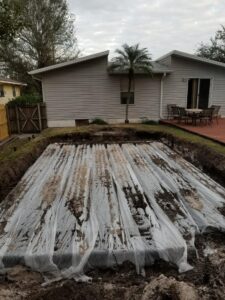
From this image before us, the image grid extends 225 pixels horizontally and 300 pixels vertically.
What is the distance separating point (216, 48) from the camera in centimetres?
2328

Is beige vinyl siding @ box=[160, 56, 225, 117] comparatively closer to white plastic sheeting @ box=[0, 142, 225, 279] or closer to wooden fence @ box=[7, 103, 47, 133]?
wooden fence @ box=[7, 103, 47, 133]

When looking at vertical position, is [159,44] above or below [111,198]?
above

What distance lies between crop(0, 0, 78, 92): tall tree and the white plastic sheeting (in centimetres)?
1609

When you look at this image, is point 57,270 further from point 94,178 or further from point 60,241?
point 94,178

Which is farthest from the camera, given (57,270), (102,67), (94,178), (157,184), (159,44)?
(159,44)

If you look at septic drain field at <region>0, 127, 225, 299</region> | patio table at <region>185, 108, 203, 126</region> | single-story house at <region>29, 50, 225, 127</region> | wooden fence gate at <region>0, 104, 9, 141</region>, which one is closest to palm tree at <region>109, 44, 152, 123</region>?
single-story house at <region>29, 50, 225, 127</region>

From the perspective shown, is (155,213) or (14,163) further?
(14,163)

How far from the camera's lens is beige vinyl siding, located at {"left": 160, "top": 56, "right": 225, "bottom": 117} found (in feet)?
39.9

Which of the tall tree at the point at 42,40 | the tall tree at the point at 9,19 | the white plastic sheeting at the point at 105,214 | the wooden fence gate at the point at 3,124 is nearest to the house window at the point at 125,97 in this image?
the wooden fence gate at the point at 3,124

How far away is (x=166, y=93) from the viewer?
1240 cm

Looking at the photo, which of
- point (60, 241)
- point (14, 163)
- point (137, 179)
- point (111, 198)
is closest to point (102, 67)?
point (14, 163)

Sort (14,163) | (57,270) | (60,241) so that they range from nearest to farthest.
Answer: (57,270), (60,241), (14,163)

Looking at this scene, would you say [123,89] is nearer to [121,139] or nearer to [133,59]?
[133,59]

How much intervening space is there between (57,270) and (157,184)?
2565 millimetres
